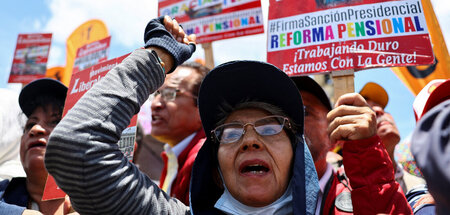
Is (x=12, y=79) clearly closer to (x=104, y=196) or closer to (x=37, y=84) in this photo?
(x=37, y=84)

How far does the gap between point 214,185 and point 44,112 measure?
→ 1.46 metres

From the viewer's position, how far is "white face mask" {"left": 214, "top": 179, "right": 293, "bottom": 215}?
5.81ft

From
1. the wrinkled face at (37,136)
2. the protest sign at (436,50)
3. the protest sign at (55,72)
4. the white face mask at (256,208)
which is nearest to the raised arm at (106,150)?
the white face mask at (256,208)

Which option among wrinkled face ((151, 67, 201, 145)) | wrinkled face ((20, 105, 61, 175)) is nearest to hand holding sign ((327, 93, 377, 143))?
wrinkled face ((151, 67, 201, 145))

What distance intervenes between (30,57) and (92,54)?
1.49 m

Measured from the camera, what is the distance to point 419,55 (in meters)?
2.25

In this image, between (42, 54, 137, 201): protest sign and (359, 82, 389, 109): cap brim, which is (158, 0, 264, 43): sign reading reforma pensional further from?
(42, 54, 137, 201): protest sign

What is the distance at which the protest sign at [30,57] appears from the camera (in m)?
4.81

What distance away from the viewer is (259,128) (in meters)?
1.90

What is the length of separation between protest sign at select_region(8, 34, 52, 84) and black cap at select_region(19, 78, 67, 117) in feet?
7.78

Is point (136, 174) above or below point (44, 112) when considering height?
below

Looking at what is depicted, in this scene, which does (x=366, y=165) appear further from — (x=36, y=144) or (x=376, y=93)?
(x=376, y=93)

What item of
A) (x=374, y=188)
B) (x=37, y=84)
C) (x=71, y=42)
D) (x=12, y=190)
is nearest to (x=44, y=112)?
(x=37, y=84)

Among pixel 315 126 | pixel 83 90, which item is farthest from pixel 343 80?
pixel 83 90
